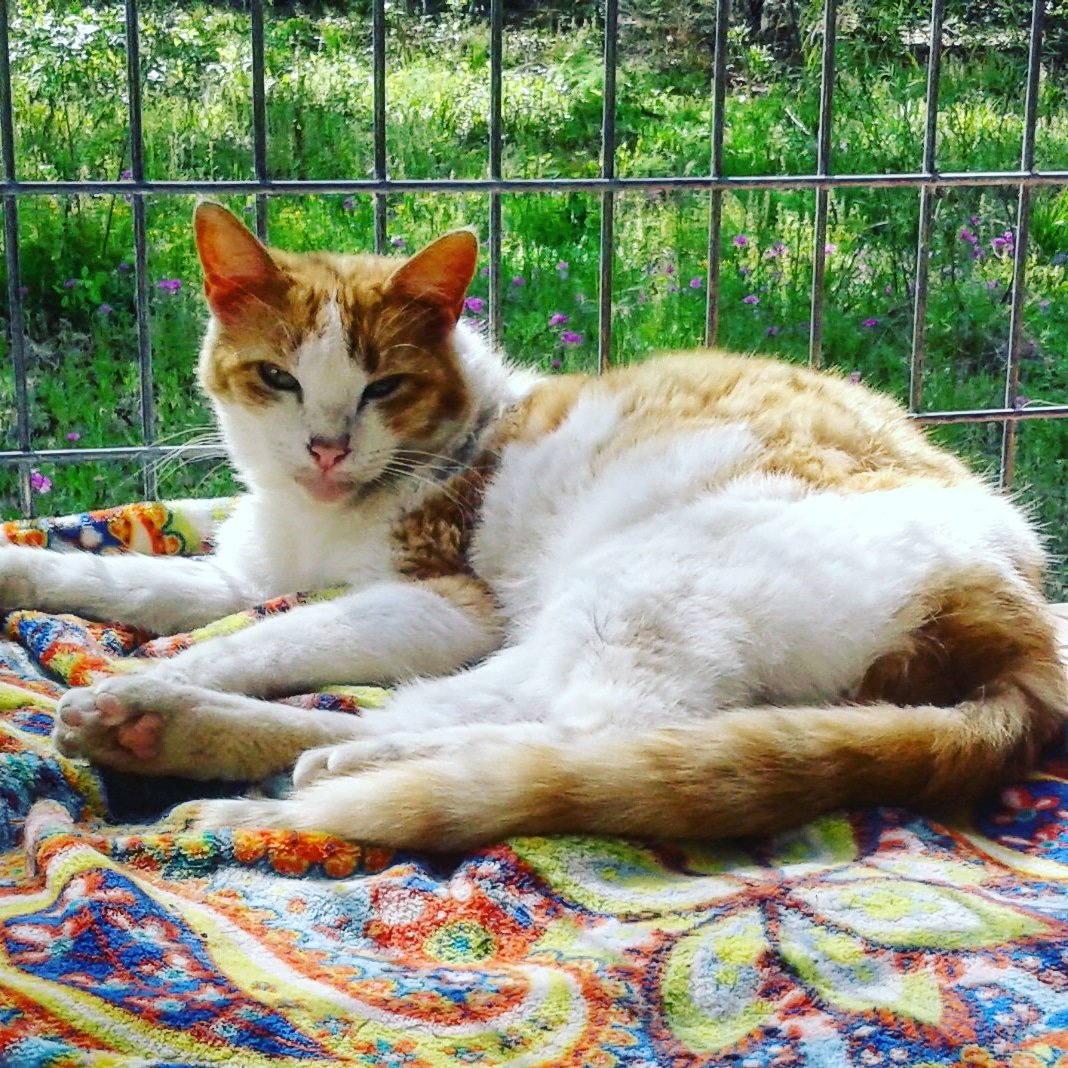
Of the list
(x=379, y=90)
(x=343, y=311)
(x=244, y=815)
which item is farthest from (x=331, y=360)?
(x=244, y=815)

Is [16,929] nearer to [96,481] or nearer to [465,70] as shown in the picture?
[96,481]

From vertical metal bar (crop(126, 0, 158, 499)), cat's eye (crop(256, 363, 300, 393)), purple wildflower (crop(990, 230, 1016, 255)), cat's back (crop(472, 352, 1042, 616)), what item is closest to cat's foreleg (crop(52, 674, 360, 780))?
cat's back (crop(472, 352, 1042, 616))

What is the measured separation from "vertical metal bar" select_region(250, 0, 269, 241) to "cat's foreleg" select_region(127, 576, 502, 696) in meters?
1.03

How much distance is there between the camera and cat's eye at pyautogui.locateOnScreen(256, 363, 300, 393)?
7.83 ft

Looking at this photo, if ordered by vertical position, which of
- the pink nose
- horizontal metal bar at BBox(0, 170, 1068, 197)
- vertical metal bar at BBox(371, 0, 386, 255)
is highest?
vertical metal bar at BBox(371, 0, 386, 255)

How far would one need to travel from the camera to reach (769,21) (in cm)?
604

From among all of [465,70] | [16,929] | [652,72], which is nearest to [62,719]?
[16,929]

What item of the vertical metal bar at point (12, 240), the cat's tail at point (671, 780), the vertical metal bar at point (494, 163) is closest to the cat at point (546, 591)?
the cat's tail at point (671, 780)

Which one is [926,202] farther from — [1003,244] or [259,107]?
[1003,244]

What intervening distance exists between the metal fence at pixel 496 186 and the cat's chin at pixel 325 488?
1.59 feet

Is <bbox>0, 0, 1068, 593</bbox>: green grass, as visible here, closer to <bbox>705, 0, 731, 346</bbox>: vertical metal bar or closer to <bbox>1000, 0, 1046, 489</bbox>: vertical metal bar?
<bbox>1000, 0, 1046, 489</bbox>: vertical metal bar

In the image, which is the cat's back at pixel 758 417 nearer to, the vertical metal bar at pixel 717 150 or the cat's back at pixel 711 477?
the cat's back at pixel 711 477

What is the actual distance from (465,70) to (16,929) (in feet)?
16.0

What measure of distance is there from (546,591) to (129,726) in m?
0.72
